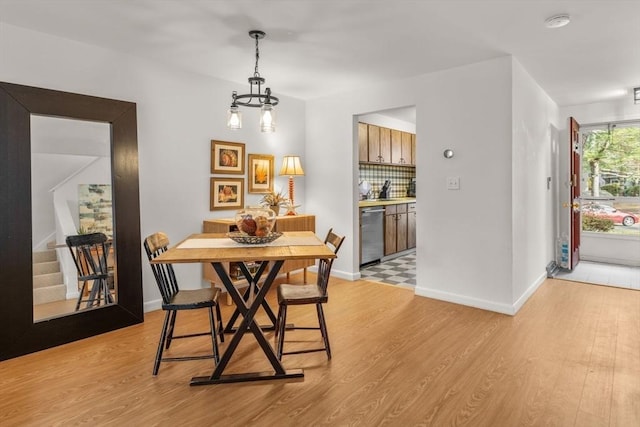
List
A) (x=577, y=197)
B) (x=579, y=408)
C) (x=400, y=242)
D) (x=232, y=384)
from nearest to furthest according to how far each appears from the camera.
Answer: (x=579, y=408) → (x=232, y=384) → (x=577, y=197) → (x=400, y=242)

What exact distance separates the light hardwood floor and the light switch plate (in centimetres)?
123

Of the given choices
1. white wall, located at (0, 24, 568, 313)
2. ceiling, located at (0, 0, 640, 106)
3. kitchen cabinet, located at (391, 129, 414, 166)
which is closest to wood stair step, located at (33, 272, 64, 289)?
white wall, located at (0, 24, 568, 313)

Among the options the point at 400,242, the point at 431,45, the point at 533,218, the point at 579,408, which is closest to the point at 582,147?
the point at 533,218

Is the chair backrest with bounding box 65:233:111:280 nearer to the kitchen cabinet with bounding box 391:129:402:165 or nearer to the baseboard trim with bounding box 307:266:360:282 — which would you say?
the baseboard trim with bounding box 307:266:360:282

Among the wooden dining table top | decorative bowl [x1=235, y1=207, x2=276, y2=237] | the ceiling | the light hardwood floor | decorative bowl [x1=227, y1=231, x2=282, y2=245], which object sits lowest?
the light hardwood floor

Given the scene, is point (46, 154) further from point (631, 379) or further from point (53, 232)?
point (631, 379)

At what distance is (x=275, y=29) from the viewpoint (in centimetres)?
284

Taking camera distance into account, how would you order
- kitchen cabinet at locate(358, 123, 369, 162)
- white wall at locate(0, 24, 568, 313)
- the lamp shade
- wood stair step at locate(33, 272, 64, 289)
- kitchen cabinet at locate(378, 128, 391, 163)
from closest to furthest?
A: 1. wood stair step at locate(33, 272, 64, 289)
2. white wall at locate(0, 24, 568, 313)
3. the lamp shade
4. kitchen cabinet at locate(358, 123, 369, 162)
5. kitchen cabinet at locate(378, 128, 391, 163)

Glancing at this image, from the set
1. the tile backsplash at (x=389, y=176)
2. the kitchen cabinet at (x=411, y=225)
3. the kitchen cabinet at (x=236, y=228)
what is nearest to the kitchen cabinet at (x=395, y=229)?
the kitchen cabinet at (x=411, y=225)

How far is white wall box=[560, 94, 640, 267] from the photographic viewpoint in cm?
517

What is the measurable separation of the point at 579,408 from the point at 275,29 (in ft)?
9.93

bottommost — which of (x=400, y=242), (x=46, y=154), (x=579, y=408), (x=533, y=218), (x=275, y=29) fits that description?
(x=579, y=408)

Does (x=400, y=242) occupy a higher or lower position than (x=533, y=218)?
lower

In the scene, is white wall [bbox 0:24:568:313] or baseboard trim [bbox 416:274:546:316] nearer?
white wall [bbox 0:24:568:313]
